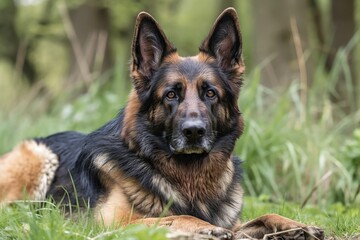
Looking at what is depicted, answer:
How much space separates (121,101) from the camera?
31.7 ft

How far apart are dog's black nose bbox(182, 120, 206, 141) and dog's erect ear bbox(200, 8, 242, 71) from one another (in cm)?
80

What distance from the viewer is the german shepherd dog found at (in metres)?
5.19

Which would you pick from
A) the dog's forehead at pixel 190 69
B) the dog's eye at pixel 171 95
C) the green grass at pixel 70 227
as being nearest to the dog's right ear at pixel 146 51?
the dog's forehead at pixel 190 69

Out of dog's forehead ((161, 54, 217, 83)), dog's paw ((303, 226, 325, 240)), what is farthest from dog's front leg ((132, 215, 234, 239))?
dog's forehead ((161, 54, 217, 83))

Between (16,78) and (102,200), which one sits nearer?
(102,200)

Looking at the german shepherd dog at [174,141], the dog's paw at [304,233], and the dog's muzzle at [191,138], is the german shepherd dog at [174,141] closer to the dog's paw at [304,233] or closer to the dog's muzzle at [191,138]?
the dog's muzzle at [191,138]

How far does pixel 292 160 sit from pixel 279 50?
3.76 metres

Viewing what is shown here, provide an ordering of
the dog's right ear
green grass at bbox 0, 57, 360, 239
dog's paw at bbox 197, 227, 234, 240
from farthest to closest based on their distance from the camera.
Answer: green grass at bbox 0, 57, 360, 239 → the dog's right ear → dog's paw at bbox 197, 227, 234, 240

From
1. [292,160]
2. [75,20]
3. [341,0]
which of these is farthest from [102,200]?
[75,20]

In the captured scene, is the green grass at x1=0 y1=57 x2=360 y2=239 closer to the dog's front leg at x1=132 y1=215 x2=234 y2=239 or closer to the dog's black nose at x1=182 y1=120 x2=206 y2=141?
the dog's black nose at x1=182 y1=120 x2=206 y2=141

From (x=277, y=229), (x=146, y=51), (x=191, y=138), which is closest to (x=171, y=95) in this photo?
(x=191, y=138)

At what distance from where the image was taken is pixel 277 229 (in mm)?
4855

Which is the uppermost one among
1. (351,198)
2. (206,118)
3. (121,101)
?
(206,118)

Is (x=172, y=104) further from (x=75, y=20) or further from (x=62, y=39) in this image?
(x=62, y=39)
